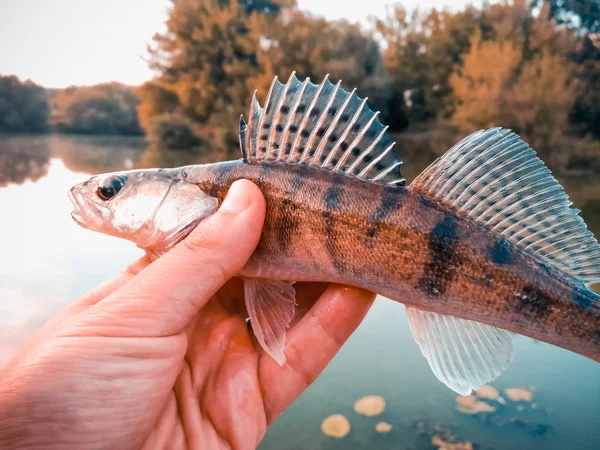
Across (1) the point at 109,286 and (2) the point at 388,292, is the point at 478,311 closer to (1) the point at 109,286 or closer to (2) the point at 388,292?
(2) the point at 388,292

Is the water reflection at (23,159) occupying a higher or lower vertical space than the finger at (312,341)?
lower

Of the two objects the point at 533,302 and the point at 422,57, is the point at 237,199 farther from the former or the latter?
the point at 422,57

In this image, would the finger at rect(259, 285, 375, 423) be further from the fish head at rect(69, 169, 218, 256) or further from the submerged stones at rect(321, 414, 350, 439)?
the submerged stones at rect(321, 414, 350, 439)

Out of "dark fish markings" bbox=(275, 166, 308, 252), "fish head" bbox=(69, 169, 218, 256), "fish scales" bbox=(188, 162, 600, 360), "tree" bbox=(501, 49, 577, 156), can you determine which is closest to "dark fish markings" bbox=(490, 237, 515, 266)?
"fish scales" bbox=(188, 162, 600, 360)

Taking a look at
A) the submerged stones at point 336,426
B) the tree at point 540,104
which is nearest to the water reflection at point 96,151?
the submerged stones at point 336,426

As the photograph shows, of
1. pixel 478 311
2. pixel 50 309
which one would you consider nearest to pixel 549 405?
pixel 478 311

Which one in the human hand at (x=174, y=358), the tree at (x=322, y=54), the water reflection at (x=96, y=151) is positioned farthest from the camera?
the tree at (x=322, y=54)

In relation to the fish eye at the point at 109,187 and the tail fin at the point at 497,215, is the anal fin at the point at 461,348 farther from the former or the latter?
the fish eye at the point at 109,187
